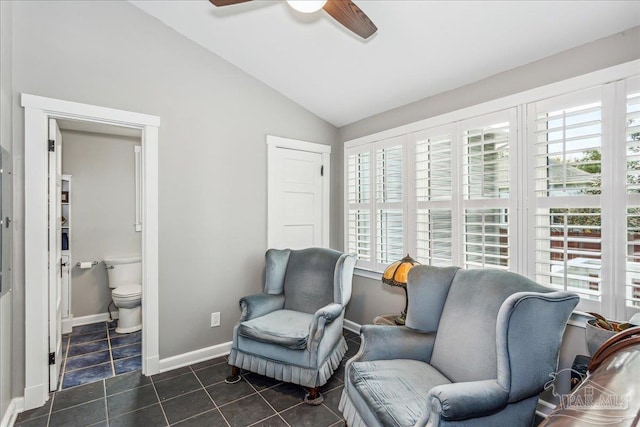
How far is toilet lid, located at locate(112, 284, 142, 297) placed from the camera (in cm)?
335

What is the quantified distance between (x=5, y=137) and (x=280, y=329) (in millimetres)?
2175

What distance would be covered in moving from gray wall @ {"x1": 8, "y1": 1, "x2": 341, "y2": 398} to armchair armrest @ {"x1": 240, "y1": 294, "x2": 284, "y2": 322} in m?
0.37

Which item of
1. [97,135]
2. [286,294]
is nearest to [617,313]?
[286,294]

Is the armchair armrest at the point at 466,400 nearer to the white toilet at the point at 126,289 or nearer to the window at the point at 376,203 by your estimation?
the window at the point at 376,203

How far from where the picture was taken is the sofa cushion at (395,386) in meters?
1.38

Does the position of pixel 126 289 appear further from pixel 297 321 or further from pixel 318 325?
pixel 318 325

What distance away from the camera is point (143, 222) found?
2.52 metres

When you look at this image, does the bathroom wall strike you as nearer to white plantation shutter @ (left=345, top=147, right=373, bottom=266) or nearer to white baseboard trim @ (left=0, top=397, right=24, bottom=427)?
white baseboard trim @ (left=0, top=397, right=24, bottom=427)

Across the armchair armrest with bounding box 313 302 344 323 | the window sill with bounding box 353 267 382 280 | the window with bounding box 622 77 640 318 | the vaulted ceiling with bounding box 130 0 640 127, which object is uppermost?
the vaulted ceiling with bounding box 130 0 640 127

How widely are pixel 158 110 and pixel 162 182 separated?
60 cm

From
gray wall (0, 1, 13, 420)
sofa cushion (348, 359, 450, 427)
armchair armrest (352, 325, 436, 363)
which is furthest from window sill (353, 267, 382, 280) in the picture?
gray wall (0, 1, 13, 420)

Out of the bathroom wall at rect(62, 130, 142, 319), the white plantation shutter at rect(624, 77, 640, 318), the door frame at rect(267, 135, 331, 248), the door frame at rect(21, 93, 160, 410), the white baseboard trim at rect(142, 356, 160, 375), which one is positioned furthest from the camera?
the bathroom wall at rect(62, 130, 142, 319)

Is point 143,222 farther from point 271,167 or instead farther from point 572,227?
point 572,227

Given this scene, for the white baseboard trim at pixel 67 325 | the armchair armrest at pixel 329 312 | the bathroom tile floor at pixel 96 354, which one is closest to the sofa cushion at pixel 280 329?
the armchair armrest at pixel 329 312
